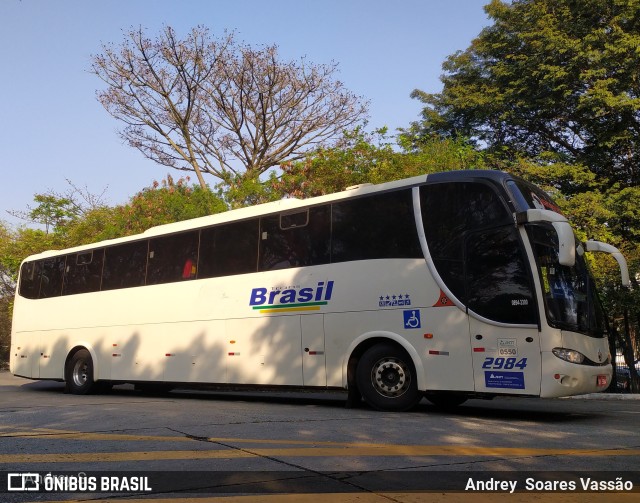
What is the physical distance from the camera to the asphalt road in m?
4.31

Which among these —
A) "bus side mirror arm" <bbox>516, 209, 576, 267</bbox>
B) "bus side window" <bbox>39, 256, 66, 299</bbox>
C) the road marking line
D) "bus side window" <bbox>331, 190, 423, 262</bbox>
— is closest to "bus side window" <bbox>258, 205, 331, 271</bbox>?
"bus side window" <bbox>331, 190, 423, 262</bbox>

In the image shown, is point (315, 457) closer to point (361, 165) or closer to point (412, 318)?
point (412, 318)

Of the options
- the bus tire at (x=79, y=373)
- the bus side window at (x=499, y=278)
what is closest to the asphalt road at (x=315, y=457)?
the bus side window at (x=499, y=278)

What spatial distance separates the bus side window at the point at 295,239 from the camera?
422 inches

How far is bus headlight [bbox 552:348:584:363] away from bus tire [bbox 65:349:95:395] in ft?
35.1

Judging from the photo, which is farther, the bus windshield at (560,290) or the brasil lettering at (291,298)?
the brasil lettering at (291,298)

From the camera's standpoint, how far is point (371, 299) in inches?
389

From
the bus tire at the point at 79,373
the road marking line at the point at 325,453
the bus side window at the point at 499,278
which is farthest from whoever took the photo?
the bus tire at the point at 79,373

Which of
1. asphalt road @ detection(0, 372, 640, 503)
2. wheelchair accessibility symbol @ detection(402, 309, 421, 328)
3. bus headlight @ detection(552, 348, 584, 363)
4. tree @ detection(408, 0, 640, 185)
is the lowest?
asphalt road @ detection(0, 372, 640, 503)

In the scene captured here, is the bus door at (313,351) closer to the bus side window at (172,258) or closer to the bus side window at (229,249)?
the bus side window at (229,249)

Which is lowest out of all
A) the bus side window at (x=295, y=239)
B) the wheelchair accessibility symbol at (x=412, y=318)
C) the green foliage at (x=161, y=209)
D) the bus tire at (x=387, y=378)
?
the bus tire at (x=387, y=378)

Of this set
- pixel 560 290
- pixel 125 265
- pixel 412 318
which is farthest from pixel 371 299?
pixel 125 265

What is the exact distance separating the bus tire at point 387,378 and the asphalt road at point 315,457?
2.13ft

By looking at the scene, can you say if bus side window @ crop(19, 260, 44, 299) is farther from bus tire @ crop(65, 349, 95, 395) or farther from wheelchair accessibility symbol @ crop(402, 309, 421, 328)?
wheelchair accessibility symbol @ crop(402, 309, 421, 328)
